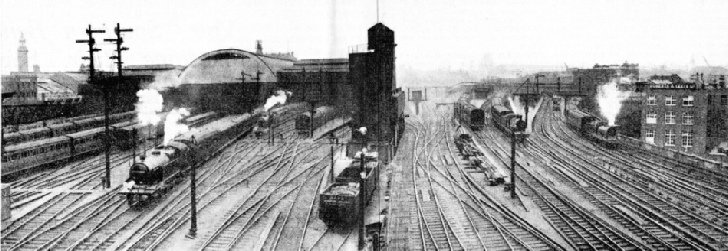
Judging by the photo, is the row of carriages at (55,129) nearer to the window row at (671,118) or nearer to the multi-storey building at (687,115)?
the window row at (671,118)

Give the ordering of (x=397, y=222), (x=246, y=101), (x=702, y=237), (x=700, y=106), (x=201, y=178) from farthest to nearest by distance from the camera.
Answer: (x=246, y=101) → (x=700, y=106) → (x=201, y=178) → (x=397, y=222) → (x=702, y=237)

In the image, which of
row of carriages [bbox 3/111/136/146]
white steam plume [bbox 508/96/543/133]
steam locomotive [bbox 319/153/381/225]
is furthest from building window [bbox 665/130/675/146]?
row of carriages [bbox 3/111/136/146]

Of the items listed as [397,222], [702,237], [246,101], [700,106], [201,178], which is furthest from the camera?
[246,101]

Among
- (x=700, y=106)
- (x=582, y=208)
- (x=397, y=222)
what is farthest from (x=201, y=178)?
(x=700, y=106)

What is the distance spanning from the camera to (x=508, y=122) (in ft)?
149

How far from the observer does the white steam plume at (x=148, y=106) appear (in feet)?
139

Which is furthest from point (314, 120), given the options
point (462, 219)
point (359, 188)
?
point (359, 188)

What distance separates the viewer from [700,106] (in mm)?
44656

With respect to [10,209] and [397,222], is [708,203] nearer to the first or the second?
[397,222]

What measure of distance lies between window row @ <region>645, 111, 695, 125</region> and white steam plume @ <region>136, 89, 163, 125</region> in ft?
137

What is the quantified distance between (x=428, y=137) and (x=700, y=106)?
22843 mm

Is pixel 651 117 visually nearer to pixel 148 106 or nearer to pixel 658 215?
pixel 658 215

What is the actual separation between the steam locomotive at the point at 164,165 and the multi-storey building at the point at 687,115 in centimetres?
3682

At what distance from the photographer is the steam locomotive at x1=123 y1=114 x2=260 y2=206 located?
23.0m
